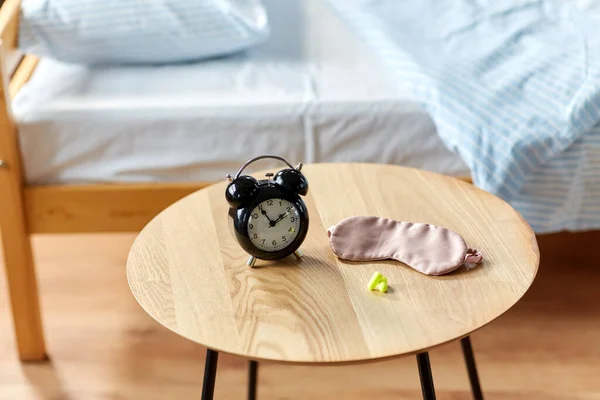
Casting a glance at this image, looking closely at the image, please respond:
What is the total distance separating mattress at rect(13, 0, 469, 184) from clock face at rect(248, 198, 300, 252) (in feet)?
1.59

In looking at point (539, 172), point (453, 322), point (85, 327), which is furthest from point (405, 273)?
point (85, 327)

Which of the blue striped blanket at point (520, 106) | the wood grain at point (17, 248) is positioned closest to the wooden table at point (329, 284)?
the blue striped blanket at point (520, 106)

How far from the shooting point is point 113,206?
60.0 inches

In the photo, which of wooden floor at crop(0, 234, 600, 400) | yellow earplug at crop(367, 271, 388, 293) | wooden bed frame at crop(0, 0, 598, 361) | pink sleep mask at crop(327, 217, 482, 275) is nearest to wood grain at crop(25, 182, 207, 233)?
wooden bed frame at crop(0, 0, 598, 361)

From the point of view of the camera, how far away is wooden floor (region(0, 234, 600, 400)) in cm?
152

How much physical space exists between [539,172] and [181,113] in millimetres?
661

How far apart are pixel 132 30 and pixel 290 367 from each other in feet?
2.37

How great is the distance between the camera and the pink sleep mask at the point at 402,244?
1058mm

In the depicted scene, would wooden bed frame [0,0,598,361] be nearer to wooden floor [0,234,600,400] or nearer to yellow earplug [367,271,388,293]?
wooden floor [0,234,600,400]

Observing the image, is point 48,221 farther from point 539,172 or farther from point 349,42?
point 539,172

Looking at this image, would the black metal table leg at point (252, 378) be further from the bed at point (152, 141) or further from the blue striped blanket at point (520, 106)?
the blue striped blanket at point (520, 106)

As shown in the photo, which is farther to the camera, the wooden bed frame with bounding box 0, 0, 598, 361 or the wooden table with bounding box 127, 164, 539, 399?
the wooden bed frame with bounding box 0, 0, 598, 361

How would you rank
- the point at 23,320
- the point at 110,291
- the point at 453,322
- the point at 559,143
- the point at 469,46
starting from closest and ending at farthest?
1. the point at 453,322
2. the point at 559,143
3. the point at 23,320
4. the point at 469,46
5. the point at 110,291

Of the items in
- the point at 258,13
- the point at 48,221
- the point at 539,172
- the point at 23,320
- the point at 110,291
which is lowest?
the point at 110,291
